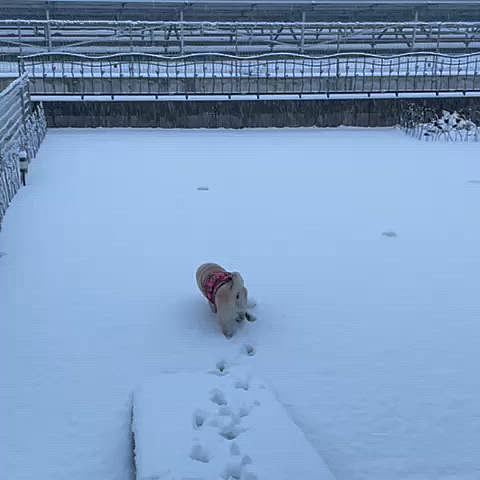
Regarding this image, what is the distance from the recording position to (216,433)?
138 inches

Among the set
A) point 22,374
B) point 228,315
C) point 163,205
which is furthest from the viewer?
point 163,205

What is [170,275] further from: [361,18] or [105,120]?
[361,18]

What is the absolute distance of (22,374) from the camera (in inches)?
169

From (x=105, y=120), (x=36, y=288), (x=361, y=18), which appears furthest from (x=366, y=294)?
(x=361, y=18)

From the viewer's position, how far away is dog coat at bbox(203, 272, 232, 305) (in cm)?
489

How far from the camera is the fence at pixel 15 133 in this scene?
7972mm

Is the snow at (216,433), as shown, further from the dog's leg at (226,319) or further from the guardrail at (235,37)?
the guardrail at (235,37)

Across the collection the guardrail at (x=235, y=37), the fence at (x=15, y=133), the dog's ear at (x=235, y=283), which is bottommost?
the dog's ear at (x=235, y=283)

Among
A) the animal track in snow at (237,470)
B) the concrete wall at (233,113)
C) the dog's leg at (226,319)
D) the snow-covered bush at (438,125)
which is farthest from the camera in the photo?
the concrete wall at (233,113)

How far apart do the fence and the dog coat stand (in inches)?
134

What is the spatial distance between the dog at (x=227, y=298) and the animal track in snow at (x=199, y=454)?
157cm

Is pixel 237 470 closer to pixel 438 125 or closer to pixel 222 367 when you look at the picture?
pixel 222 367

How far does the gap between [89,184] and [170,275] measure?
364cm

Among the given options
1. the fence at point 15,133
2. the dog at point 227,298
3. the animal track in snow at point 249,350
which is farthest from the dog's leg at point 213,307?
the fence at point 15,133
